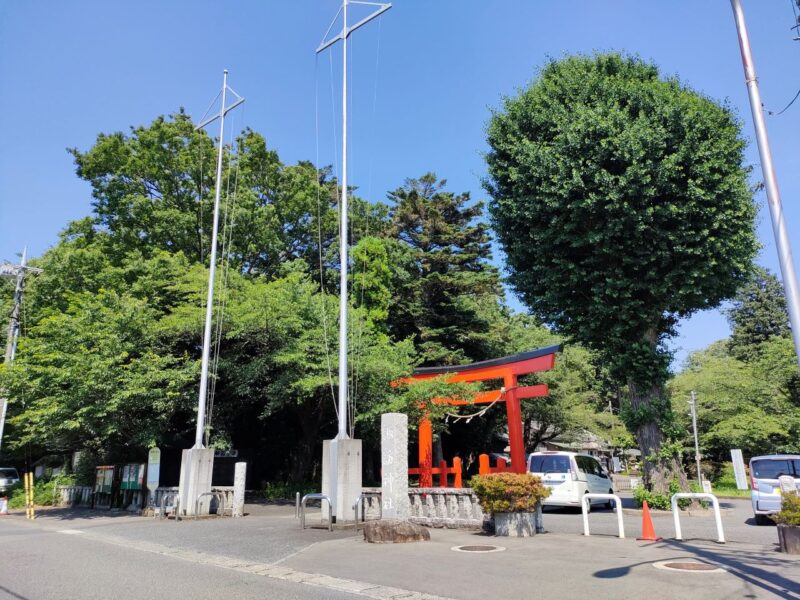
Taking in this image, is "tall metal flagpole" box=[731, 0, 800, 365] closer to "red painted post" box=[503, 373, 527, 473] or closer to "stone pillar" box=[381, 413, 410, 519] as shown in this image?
"stone pillar" box=[381, 413, 410, 519]

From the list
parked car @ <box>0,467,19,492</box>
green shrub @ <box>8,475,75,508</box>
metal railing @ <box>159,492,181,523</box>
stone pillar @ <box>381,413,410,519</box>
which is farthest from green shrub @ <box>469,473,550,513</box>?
parked car @ <box>0,467,19,492</box>

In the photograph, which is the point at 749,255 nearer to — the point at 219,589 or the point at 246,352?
the point at 219,589

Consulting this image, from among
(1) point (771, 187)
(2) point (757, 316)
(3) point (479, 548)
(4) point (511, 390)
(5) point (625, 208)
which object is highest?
(2) point (757, 316)

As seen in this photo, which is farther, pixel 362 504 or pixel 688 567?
pixel 362 504

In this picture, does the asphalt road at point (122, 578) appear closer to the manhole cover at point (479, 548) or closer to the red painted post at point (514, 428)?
the manhole cover at point (479, 548)

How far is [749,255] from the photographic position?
16.6 metres

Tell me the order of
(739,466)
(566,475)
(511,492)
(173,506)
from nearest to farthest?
(511,492), (566,475), (173,506), (739,466)

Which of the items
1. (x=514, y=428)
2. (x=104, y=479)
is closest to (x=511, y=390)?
(x=514, y=428)

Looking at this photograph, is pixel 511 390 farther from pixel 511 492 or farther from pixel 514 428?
pixel 511 492

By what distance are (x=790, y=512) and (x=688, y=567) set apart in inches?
88.7

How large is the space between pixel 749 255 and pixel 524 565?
44.5 ft

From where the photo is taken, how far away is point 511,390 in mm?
19969

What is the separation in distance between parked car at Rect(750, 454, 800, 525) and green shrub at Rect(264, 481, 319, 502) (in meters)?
15.3

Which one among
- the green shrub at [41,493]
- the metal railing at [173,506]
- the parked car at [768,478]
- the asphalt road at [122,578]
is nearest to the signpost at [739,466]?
the parked car at [768,478]
